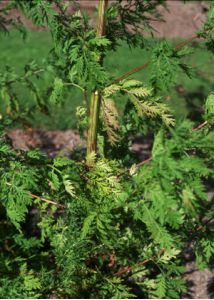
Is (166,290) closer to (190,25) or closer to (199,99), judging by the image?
(199,99)

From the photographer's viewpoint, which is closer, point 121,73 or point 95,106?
point 95,106

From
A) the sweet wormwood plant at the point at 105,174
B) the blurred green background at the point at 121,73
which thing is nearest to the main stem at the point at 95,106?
the sweet wormwood plant at the point at 105,174

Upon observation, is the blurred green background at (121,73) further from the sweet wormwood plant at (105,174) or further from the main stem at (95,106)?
the main stem at (95,106)

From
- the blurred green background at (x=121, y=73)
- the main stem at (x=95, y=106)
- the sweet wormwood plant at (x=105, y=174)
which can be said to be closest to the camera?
the sweet wormwood plant at (x=105, y=174)

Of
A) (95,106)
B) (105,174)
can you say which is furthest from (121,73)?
(105,174)

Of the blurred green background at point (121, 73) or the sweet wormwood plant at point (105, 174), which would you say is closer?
the sweet wormwood plant at point (105, 174)

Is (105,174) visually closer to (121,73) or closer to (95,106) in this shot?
(95,106)

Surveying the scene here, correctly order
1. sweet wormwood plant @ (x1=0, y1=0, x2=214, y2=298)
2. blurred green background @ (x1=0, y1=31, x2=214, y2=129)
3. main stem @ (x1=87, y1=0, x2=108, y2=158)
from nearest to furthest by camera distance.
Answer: sweet wormwood plant @ (x1=0, y1=0, x2=214, y2=298) → main stem @ (x1=87, y1=0, x2=108, y2=158) → blurred green background @ (x1=0, y1=31, x2=214, y2=129)

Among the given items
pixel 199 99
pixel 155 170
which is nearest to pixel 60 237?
pixel 155 170

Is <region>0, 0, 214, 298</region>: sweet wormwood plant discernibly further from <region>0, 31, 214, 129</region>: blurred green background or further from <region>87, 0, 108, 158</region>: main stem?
<region>0, 31, 214, 129</region>: blurred green background

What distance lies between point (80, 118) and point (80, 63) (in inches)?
42.2

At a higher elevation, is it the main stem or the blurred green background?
the main stem

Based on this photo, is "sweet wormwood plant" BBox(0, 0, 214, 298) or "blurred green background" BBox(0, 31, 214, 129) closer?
"sweet wormwood plant" BBox(0, 0, 214, 298)

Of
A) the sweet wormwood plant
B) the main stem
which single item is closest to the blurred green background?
the sweet wormwood plant
